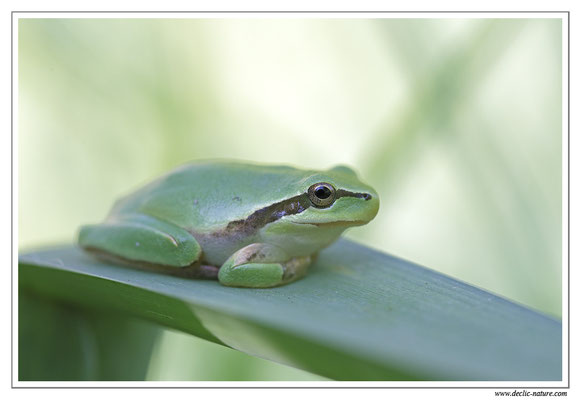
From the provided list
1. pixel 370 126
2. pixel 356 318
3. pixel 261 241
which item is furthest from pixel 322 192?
pixel 370 126

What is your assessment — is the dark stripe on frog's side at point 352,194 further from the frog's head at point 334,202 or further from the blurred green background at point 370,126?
the blurred green background at point 370,126

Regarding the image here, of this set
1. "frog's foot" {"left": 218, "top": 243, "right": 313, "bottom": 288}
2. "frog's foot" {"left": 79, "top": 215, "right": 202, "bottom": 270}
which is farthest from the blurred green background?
"frog's foot" {"left": 218, "top": 243, "right": 313, "bottom": 288}

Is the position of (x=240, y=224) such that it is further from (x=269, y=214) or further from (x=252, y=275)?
(x=252, y=275)

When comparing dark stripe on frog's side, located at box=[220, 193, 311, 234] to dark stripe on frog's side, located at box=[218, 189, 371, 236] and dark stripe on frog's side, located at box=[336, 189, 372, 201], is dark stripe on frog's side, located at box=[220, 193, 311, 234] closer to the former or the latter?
dark stripe on frog's side, located at box=[218, 189, 371, 236]

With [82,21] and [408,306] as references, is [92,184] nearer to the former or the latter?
[82,21]
